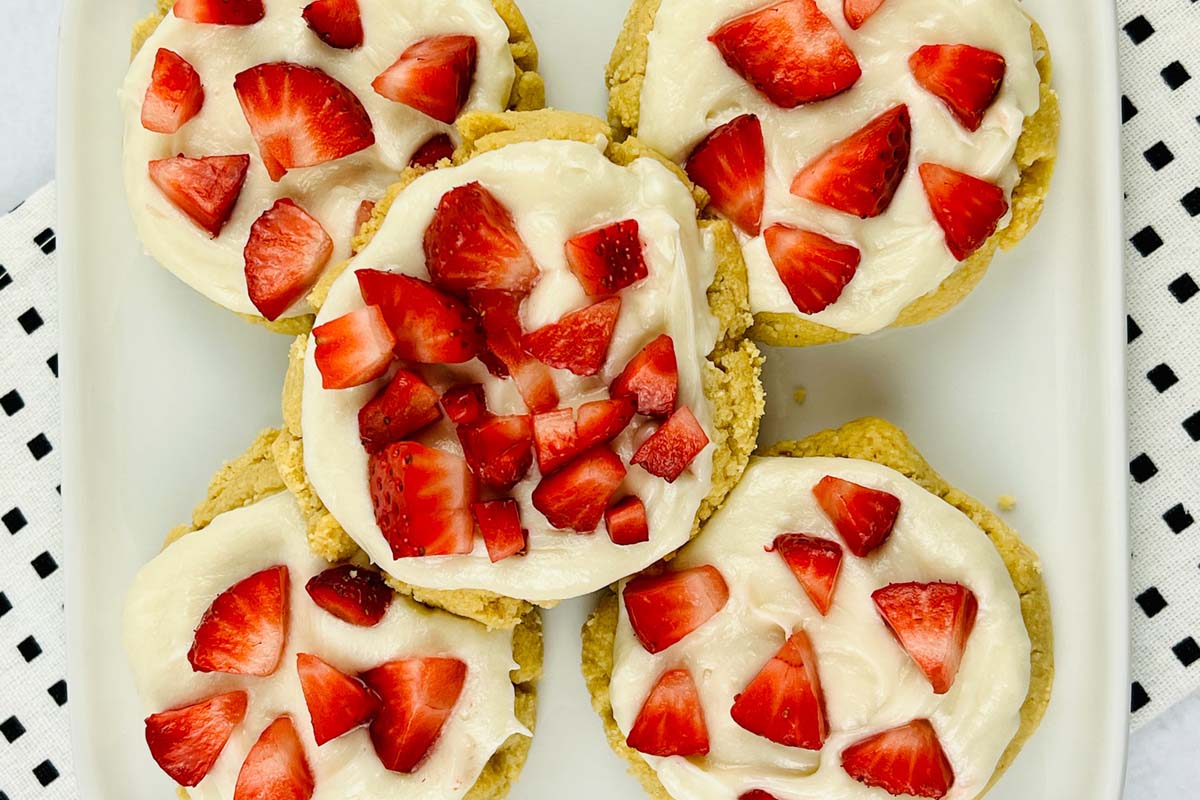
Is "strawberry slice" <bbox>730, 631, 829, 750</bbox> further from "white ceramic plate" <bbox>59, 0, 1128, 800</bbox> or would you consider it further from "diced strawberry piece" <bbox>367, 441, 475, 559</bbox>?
"diced strawberry piece" <bbox>367, 441, 475, 559</bbox>

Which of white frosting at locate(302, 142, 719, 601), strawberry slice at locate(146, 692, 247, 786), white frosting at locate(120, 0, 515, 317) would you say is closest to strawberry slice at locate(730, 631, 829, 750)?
white frosting at locate(302, 142, 719, 601)

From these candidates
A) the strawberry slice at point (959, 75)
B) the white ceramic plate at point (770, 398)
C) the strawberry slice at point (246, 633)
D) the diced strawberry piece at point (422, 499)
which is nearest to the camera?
the diced strawberry piece at point (422, 499)

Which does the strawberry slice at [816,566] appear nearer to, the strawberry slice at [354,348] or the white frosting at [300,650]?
the white frosting at [300,650]

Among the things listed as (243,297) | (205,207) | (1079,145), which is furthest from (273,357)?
(1079,145)

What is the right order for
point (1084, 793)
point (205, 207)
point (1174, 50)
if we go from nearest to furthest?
point (205, 207) → point (1084, 793) → point (1174, 50)

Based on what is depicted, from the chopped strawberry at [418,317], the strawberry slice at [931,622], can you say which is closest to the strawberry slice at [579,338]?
the chopped strawberry at [418,317]

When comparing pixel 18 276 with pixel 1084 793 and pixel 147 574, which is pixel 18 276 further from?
pixel 1084 793

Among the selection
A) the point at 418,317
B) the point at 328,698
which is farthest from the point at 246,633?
the point at 418,317
